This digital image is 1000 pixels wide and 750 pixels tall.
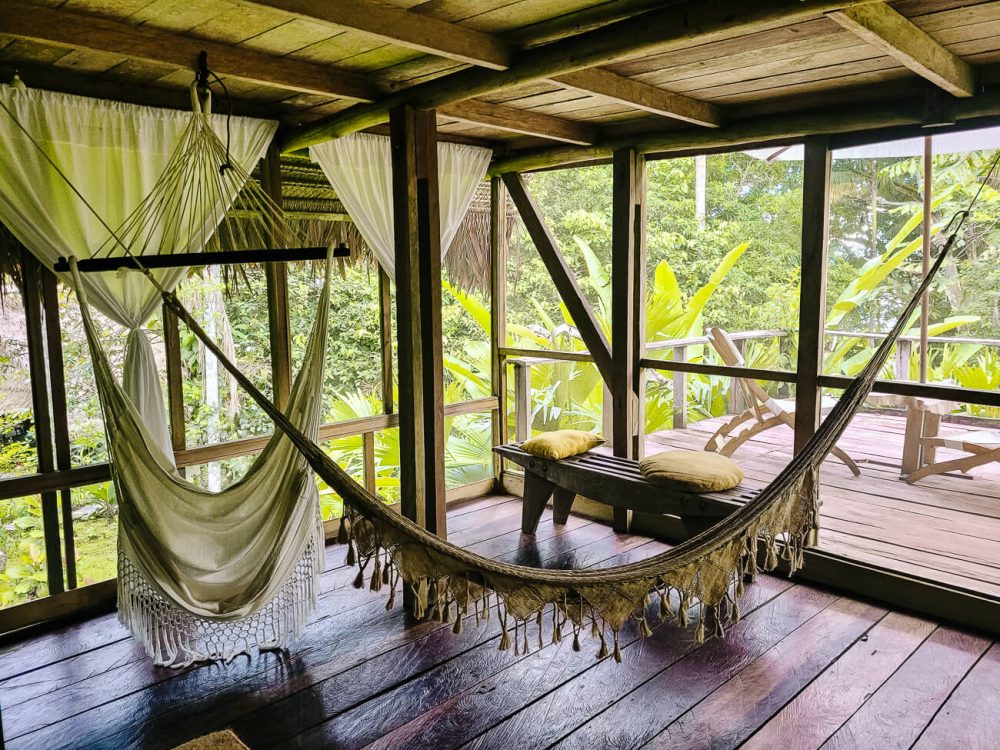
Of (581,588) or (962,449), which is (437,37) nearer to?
(581,588)

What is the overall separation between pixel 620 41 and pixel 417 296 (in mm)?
1155

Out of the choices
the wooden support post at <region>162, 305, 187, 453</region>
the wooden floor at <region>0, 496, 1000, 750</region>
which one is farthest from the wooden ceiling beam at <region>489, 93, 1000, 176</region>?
the wooden support post at <region>162, 305, 187, 453</region>

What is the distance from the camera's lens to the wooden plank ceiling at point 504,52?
183 centimetres

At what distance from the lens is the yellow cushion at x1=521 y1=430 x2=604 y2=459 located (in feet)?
11.3

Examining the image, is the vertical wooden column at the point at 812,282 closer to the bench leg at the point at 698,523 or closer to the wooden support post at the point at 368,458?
the bench leg at the point at 698,523

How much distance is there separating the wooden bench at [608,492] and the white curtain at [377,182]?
3.91ft

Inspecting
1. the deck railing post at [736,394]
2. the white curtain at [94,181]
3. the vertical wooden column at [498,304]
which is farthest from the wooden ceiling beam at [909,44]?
the deck railing post at [736,394]

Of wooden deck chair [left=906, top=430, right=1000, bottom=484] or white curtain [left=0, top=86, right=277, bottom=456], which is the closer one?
white curtain [left=0, top=86, right=277, bottom=456]

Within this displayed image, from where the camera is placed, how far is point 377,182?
346 cm

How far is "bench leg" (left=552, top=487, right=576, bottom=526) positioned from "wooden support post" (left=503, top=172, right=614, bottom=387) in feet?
1.98

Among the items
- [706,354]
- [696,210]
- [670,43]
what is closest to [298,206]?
[670,43]

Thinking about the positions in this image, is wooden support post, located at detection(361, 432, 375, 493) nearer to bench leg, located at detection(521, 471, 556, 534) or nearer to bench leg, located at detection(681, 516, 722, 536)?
bench leg, located at detection(521, 471, 556, 534)

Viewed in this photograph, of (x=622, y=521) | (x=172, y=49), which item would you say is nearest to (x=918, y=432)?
(x=622, y=521)

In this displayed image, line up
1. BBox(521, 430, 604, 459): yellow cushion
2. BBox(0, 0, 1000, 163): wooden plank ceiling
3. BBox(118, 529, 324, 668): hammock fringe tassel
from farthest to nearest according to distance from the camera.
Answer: BBox(521, 430, 604, 459): yellow cushion
BBox(118, 529, 324, 668): hammock fringe tassel
BBox(0, 0, 1000, 163): wooden plank ceiling
